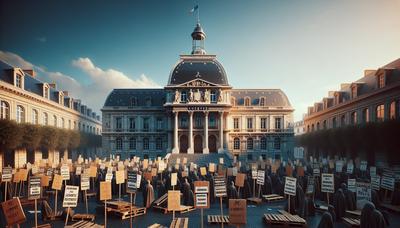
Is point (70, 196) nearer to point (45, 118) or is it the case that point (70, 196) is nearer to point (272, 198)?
point (272, 198)

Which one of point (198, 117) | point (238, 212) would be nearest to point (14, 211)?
point (238, 212)

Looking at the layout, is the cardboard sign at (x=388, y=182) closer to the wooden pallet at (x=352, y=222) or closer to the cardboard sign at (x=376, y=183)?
the cardboard sign at (x=376, y=183)

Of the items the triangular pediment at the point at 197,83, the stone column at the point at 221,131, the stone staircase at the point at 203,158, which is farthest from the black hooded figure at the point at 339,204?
the triangular pediment at the point at 197,83

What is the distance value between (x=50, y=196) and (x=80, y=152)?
37.7 m

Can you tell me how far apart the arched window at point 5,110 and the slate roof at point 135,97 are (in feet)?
72.2

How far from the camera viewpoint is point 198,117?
49875mm

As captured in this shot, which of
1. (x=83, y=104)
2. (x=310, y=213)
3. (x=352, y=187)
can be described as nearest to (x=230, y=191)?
(x=310, y=213)

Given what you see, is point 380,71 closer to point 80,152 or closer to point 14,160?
point 14,160

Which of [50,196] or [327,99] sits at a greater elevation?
[327,99]

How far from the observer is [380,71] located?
3322cm

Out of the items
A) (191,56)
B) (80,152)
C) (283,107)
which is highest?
(191,56)

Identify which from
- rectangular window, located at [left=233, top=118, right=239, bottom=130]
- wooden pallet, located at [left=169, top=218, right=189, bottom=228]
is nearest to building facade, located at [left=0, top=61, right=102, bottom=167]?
wooden pallet, located at [left=169, top=218, right=189, bottom=228]

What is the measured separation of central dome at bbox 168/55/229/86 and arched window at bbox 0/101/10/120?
2546 centimetres

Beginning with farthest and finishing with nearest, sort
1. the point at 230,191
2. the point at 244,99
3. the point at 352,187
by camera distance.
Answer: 1. the point at 244,99
2. the point at 230,191
3. the point at 352,187
